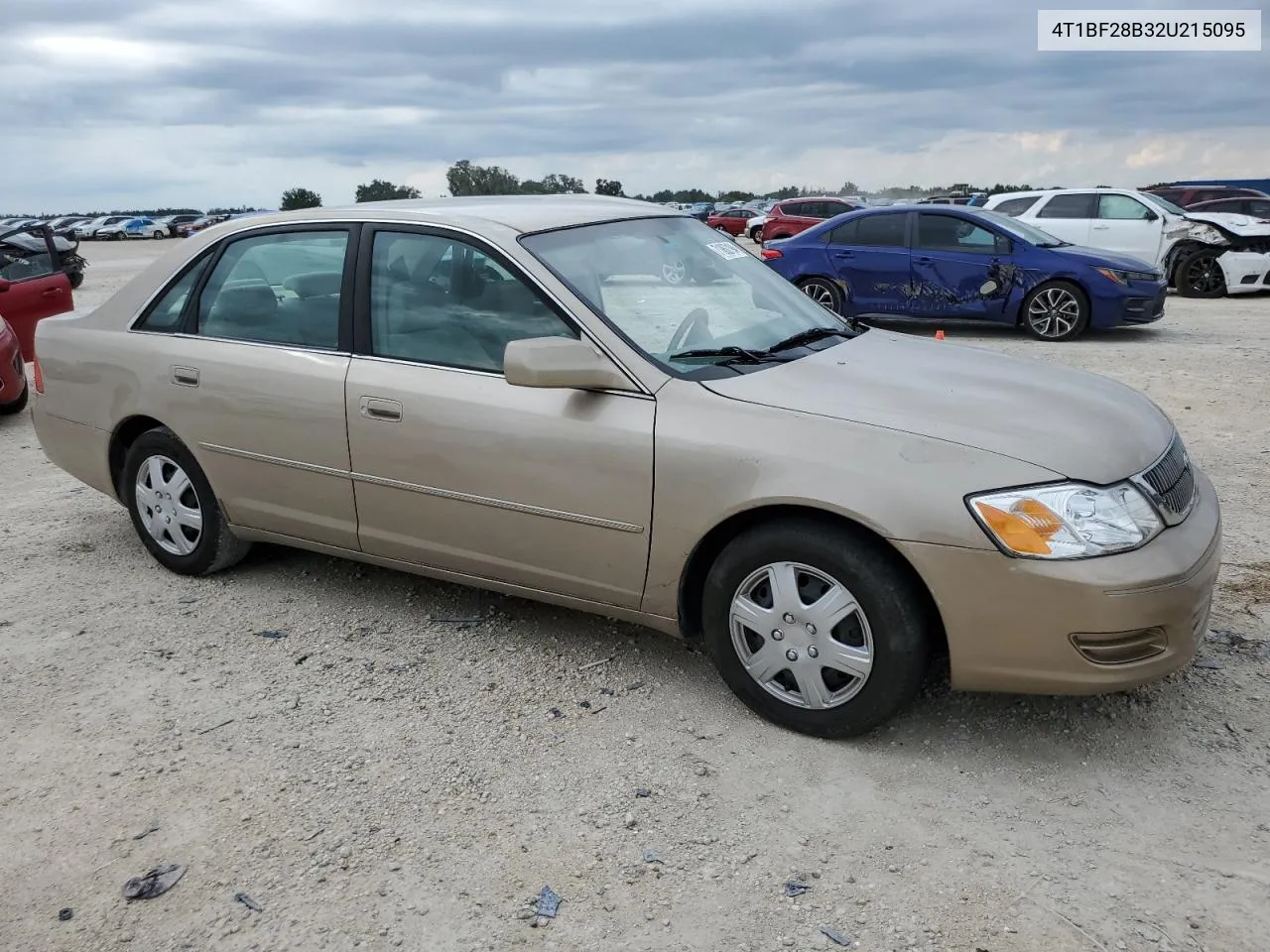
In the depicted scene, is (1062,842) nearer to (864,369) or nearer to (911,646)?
(911,646)

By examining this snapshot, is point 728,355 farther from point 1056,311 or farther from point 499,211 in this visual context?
point 1056,311

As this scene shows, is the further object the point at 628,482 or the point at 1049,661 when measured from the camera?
the point at 628,482

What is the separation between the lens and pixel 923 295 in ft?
39.3

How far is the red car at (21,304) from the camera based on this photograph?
8.64 meters

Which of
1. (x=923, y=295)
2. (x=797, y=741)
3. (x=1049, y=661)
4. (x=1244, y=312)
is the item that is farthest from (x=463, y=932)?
(x=1244, y=312)

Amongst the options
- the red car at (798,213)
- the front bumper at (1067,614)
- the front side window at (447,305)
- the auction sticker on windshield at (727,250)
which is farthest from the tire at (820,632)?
the red car at (798,213)

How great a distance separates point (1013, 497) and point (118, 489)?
13.0 ft

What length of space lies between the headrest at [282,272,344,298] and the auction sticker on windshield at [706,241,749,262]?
1477 millimetres

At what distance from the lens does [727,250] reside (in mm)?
4430

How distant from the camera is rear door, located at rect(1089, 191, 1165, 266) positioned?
15.6 meters

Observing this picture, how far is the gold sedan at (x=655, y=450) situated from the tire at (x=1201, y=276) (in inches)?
539

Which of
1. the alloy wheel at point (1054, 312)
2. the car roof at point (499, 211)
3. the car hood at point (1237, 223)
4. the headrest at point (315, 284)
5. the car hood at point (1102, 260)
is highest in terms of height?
the car roof at point (499, 211)

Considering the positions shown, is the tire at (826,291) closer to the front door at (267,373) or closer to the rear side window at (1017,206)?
the rear side window at (1017,206)

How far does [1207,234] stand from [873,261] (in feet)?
21.7
